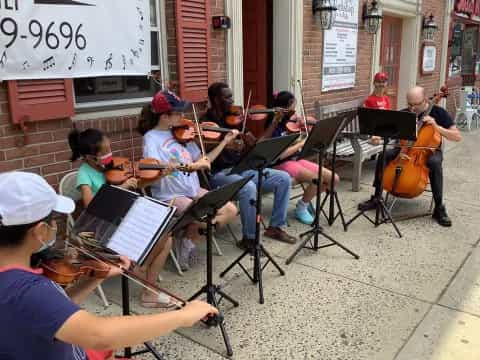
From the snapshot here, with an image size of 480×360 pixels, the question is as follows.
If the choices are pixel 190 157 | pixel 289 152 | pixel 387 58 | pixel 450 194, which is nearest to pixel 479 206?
pixel 450 194

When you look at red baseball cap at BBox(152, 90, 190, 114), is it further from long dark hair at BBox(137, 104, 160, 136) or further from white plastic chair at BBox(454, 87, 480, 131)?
white plastic chair at BBox(454, 87, 480, 131)

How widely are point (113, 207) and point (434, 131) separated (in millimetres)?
3250

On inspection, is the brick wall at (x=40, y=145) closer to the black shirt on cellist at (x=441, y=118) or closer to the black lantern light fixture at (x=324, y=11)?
the black shirt on cellist at (x=441, y=118)

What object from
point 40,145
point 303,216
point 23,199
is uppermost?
point 23,199

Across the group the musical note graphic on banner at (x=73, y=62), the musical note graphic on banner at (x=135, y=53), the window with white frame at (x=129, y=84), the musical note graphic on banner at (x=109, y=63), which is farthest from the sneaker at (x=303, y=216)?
the musical note graphic on banner at (x=73, y=62)

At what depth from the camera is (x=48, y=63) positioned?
295cm

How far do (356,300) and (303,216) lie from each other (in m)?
1.40

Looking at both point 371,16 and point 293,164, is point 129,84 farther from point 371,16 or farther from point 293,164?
point 371,16

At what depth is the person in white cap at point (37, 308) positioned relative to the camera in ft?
3.82

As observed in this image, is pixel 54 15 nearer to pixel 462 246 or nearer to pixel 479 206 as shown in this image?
pixel 462 246

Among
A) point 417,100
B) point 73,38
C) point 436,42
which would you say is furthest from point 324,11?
point 436,42

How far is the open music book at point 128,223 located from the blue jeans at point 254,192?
160 centimetres

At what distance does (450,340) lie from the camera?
2514 millimetres

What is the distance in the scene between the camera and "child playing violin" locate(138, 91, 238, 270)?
119 inches
